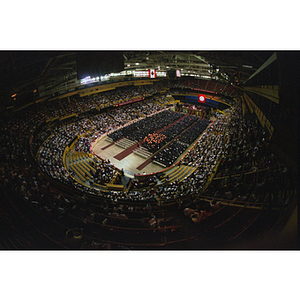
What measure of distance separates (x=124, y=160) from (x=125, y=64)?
5825 millimetres

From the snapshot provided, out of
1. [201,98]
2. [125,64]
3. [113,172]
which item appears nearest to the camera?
[125,64]

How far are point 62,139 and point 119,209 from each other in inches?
223

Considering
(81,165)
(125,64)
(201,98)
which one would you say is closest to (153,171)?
(81,165)

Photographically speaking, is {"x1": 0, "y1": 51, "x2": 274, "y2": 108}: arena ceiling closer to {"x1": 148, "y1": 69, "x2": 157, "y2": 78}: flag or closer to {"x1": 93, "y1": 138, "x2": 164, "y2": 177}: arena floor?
{"x1": 148, "y1": 69, "x2": 157, "y2": 78}: flag

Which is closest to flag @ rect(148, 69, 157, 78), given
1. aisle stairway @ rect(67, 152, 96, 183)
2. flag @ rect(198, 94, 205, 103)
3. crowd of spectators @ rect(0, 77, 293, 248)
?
flag @ rect(198, 94, 205, 103)

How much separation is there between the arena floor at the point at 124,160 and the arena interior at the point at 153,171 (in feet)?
1.53

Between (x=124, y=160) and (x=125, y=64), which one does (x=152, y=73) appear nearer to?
(x=125, y=64)

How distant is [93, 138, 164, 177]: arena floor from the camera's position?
1134 centimetres

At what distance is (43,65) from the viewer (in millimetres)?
8852

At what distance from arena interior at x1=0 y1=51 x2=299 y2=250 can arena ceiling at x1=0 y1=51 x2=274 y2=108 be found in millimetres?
43

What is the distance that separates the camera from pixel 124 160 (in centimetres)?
1280

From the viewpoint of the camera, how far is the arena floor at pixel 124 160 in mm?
11336

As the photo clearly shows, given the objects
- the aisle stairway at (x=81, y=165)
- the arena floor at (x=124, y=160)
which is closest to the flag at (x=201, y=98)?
the arena floor at (x=124, y=160)

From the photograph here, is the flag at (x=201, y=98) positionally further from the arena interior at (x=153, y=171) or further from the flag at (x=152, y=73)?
the flag at (x=152, y=73)
